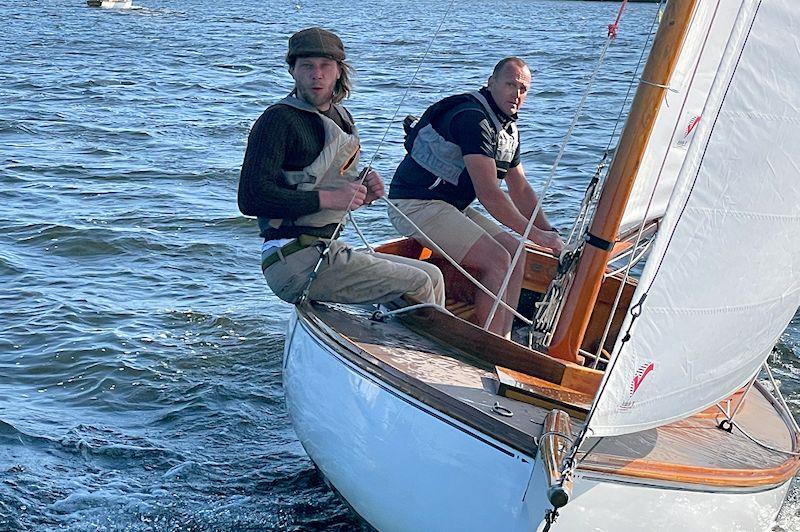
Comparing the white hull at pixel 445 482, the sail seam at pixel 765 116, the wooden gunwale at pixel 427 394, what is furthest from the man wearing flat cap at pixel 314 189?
the sail seam at pixel 765 116

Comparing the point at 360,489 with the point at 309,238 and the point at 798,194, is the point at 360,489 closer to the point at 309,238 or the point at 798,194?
the point at 309,238

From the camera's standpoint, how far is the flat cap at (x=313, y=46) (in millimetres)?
3854

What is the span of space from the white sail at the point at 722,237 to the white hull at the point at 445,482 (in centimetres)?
24

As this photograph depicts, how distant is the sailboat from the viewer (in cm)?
279

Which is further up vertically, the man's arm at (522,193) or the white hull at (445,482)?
the man's arm at (522,193)

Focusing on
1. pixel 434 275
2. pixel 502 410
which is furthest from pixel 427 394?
pixel 434 275

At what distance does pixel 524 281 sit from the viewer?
16.4ft

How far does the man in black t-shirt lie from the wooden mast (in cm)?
66

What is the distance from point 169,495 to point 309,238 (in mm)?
1109

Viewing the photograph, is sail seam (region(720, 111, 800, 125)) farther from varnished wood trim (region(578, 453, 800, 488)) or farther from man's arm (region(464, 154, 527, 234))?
man's arm (region(464, 154, 527, 234))

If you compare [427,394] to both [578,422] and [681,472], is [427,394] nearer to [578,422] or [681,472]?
Result: [578,422]

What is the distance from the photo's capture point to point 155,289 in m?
6.81

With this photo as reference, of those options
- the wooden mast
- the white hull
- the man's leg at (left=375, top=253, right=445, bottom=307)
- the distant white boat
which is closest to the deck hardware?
the white hull

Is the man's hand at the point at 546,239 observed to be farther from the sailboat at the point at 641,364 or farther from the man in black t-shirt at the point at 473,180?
the sailboat at the point at 641,364
